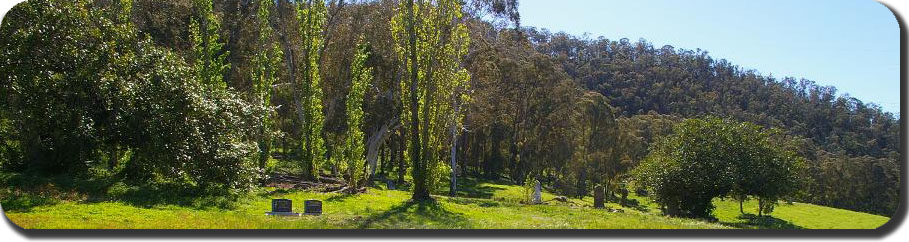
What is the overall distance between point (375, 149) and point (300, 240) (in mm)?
22375

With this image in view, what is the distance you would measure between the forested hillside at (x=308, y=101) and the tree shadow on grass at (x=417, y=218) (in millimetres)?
1750

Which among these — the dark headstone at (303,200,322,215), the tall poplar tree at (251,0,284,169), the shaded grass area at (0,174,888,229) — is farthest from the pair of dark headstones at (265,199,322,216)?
the tall poplar tree at (251,0,284,169)

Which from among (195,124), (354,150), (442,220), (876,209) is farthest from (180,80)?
(876,209)

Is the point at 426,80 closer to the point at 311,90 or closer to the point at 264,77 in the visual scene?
the point at 311,90

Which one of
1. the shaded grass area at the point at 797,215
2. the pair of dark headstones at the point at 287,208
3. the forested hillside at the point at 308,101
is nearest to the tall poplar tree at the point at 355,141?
the forested hillside at the point at 308,101

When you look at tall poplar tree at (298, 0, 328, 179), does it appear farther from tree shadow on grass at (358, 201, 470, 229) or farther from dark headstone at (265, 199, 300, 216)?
dark headstone at (265, 199, 300, 216)

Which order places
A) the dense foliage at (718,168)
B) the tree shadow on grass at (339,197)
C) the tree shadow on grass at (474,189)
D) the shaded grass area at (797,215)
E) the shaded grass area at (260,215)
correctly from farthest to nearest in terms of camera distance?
the tree shadow on grass at (474,189) → the shaded grass area at (797,215) → the dense foliage at (718,168) → the tree shadow on grass at (339,197) → the shaded grass area at (260,215)

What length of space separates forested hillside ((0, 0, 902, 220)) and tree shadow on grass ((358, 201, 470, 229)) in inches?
68.9

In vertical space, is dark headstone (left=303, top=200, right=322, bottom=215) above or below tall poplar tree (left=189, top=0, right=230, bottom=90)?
below

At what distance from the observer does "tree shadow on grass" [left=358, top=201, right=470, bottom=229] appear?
12.7 m

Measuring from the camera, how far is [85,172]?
16.4 meters

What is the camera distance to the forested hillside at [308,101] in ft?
50.2

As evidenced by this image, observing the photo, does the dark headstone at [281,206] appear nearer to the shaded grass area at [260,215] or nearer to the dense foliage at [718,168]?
the shaded grass area at [260,215]

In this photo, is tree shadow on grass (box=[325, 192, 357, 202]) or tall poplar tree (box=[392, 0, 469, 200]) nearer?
tree shadow on grass (box=[325, 192, 357, 202])
